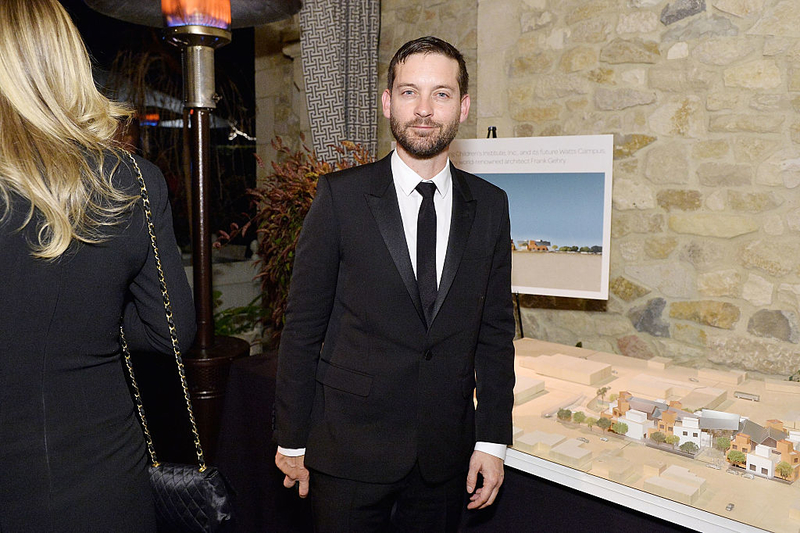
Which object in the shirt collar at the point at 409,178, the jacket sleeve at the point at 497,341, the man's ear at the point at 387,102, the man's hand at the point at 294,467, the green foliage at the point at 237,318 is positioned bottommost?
the green foliage at the point at 237,318

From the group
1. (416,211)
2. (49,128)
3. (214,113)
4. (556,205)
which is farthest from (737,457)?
(214,113)

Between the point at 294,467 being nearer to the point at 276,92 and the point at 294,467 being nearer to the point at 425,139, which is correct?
the point at 425,139

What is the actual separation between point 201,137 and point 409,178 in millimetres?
1391

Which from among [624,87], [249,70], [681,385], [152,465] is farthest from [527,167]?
[249,70]

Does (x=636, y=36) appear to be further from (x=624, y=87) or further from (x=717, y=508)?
(x=717, y=508)

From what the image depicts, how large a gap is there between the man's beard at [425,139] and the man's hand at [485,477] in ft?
2.46

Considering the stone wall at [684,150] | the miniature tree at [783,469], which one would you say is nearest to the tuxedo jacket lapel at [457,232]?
the miniature tree at [783,469]

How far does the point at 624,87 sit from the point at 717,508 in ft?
6.94

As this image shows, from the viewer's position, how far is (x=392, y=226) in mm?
1521

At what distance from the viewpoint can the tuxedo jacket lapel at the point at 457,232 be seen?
152cm

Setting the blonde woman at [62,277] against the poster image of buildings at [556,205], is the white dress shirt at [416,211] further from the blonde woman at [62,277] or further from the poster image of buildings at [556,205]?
the poster image of buildings at [556,205]

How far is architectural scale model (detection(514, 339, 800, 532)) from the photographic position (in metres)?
1.37

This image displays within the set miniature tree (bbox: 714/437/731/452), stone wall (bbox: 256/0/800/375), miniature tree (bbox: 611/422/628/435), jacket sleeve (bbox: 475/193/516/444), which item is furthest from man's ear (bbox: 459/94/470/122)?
stone wall (bbox: 256/0/800/375)

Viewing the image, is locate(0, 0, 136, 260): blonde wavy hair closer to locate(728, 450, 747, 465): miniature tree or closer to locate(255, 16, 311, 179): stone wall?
locate(728, 450, 747, 465): miniature tree
